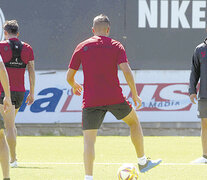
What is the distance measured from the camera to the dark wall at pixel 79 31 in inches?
632

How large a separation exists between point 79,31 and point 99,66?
926cm

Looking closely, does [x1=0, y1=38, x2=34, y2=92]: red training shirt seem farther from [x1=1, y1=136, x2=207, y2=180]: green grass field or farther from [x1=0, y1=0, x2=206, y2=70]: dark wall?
[x1=0, y1=0, x2=206, y2=70]: dark wall

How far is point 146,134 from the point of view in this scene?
639 inches

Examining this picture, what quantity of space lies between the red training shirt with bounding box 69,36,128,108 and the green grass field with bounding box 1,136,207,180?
1.33 metres

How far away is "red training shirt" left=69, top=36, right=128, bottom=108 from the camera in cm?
702

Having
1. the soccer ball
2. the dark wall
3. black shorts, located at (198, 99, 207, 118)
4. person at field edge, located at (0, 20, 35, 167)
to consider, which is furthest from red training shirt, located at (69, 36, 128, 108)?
the dark wall

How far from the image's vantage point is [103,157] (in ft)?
35.9

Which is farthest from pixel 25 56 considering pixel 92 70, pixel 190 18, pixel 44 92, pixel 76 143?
pixel 190 18

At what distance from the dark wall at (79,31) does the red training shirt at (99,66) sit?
29.5ft

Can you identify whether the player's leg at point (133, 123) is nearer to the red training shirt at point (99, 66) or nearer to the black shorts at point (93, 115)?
the black shorts at point (93, 115)

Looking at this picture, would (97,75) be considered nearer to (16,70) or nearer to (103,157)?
(16,70)

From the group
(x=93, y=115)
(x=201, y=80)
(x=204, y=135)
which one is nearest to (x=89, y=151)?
(x=93, y=115)

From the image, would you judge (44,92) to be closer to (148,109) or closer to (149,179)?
(148,109)

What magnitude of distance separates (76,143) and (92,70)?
7000 mm
